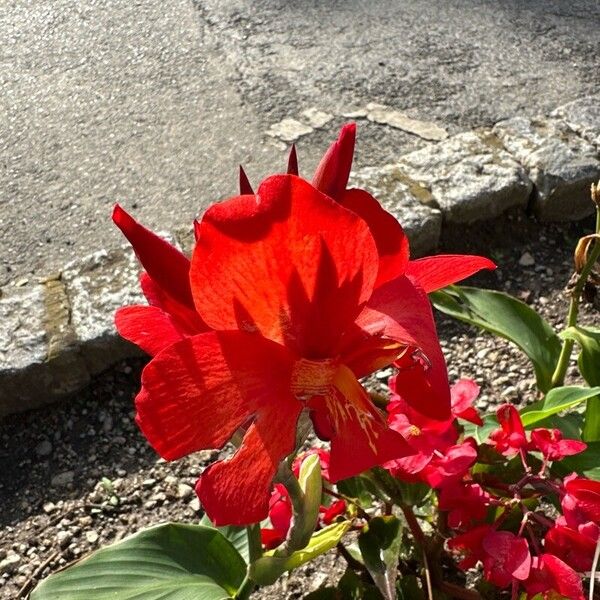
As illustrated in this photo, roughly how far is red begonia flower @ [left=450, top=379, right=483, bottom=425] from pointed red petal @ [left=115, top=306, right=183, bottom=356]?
54cm

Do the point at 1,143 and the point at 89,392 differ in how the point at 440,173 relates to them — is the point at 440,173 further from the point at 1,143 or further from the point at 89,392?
the point at 1,143

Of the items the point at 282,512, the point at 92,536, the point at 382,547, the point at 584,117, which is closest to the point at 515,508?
the point at 382,547

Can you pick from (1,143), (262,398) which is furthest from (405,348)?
(1,143)

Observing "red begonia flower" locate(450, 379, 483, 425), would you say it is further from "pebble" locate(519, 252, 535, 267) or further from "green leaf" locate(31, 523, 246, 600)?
"pebble" locate(519, 252, 535, 267)

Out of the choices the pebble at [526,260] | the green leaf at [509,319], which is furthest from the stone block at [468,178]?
the green leaf at [509,319]

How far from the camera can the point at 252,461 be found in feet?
2.49

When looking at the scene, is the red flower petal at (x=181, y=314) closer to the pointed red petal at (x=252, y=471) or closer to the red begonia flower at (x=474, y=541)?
the pointed red petal at (x=252, y=471)

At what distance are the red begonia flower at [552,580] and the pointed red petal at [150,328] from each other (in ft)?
1.93

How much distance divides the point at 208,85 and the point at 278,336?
8.59 feet

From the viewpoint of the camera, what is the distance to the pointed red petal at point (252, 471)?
754 millimetres

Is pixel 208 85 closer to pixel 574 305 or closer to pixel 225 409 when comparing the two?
pixel 574 305

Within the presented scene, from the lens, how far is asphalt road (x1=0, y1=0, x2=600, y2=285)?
105 inches

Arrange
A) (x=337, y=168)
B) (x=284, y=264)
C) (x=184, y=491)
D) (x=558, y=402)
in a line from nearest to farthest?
(x=284, y=264) → (x=337, y=168) → (x=558, y=402) → (x=184, y=491)

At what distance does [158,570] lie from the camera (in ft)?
3.77
